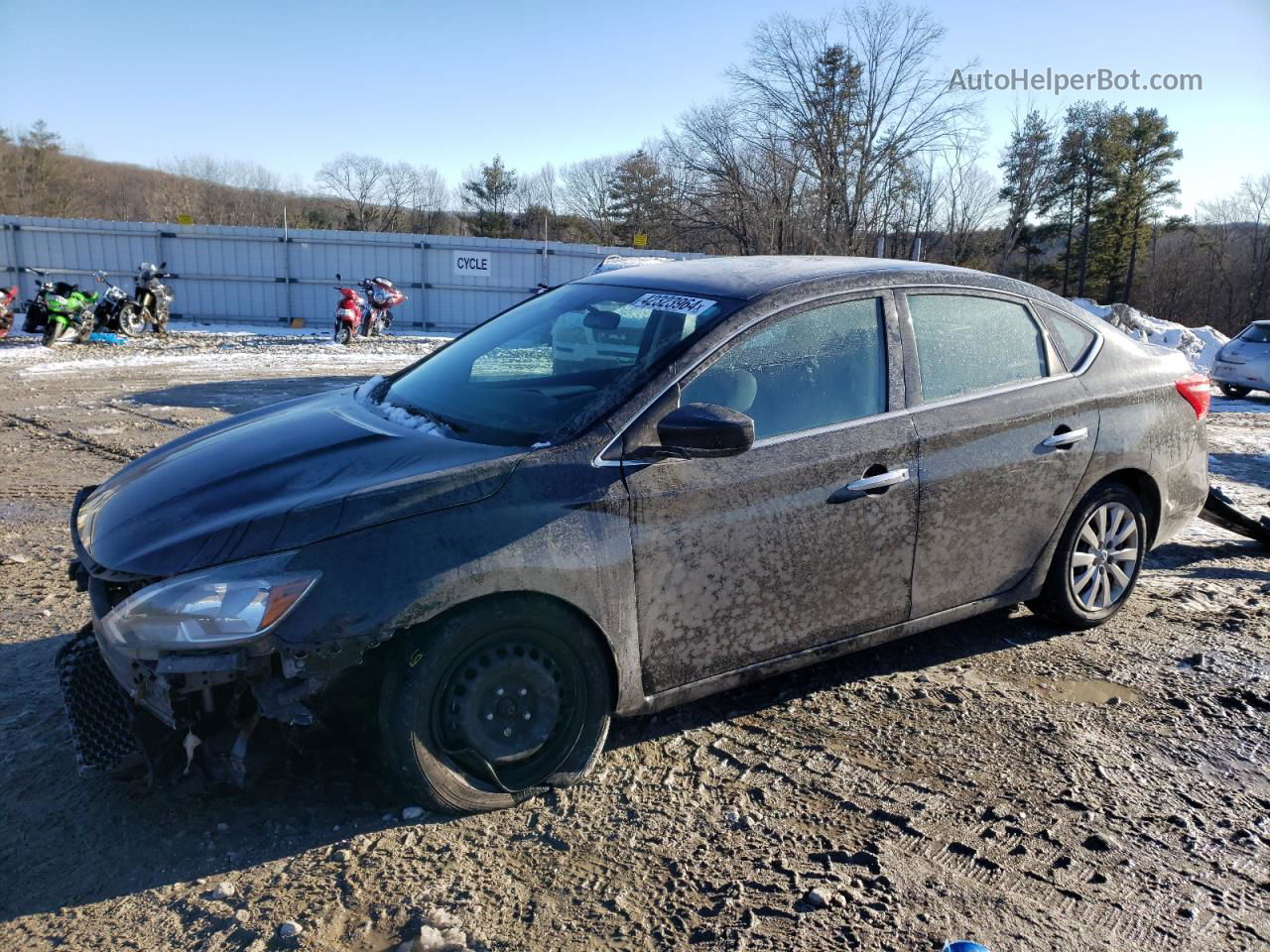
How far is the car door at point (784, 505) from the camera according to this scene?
10.2 ft

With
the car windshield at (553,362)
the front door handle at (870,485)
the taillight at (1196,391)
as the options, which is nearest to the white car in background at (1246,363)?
the taillight at (1196,391)

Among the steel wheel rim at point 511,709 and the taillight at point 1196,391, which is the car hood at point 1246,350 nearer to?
the taillight at point 1196,391

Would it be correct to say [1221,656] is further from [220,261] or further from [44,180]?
[44,180]

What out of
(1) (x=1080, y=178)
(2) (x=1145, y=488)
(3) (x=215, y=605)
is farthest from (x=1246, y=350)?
(1) (x=1080, y=178)

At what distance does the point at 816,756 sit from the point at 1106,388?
2255mm

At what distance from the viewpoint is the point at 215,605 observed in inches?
102

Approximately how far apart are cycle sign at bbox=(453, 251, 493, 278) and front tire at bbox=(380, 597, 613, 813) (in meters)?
21.9

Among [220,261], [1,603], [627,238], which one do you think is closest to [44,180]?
Answer: [627,238]

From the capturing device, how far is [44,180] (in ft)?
163

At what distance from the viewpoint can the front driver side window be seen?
3.32 m

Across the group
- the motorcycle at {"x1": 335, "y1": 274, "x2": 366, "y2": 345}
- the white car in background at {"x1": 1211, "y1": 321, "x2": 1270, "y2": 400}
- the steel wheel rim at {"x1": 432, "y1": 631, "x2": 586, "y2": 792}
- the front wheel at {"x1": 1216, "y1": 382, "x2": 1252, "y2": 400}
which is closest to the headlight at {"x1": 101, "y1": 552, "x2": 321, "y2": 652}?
the steel wheel rim at {"x1": 432, "y1": 631, "x2": 586, "y2": 792}

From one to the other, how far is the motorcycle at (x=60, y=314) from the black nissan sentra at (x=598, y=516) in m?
14.8

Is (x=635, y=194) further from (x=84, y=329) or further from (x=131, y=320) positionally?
(x=84, y=329)

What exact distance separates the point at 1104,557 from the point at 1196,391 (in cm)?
100
